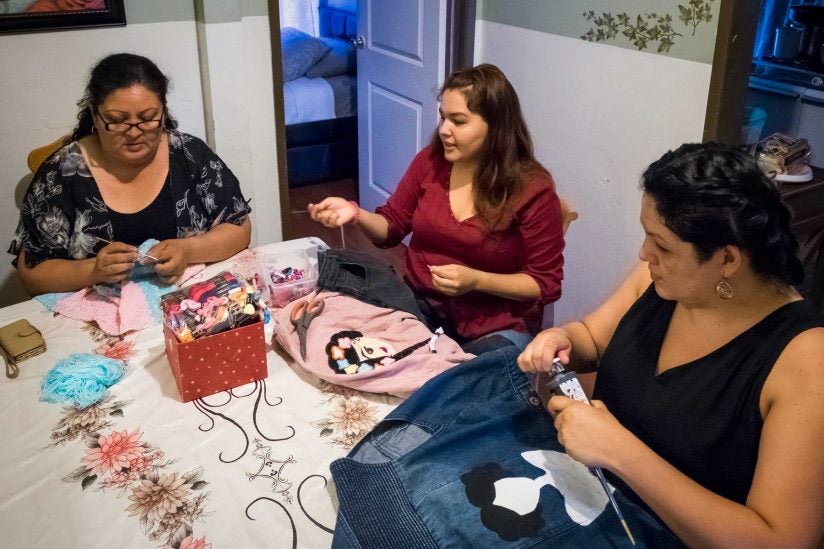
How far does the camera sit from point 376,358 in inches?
52.6

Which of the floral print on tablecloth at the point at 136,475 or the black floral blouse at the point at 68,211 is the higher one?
the black floral blouse at the point at 68,211

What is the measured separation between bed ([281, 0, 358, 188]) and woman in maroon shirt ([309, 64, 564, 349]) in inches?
107

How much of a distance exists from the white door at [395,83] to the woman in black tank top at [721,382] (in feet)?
6.45

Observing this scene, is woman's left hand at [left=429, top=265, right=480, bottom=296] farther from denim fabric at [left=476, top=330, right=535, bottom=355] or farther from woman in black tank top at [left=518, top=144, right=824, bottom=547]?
woman in black tank top at [left=518, top=144, right=824, bottom=547]

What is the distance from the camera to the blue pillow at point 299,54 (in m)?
4.47

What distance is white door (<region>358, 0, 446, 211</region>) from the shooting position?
9.90ft

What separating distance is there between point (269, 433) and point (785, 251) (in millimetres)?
861

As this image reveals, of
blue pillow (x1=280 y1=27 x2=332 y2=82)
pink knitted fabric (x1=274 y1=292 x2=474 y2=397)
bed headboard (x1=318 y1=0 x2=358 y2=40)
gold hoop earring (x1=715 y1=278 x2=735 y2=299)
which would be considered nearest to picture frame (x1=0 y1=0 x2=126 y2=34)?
pink knitted fabric (x1=274 y1=292 x2=474 y2=397)

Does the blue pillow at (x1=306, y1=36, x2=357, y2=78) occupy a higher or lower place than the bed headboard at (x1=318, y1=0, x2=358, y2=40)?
lower

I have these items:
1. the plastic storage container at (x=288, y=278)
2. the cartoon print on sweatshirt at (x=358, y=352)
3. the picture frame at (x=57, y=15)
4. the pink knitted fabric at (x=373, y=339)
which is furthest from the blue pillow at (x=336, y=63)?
the cartoon print on sweatshirt at (x=358, y=352)

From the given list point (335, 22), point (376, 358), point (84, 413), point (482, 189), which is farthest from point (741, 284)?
point (335, 22)

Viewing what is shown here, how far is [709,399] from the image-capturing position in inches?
41.8

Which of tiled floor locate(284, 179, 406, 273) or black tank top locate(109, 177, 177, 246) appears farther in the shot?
tiled floor locate(284, 179, 406, 273)

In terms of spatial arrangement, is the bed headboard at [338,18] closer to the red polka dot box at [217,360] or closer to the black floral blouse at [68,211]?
the black floral blouse at [68,211]
